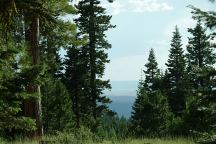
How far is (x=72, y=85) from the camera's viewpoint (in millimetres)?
71750

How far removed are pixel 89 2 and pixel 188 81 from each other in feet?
82.4

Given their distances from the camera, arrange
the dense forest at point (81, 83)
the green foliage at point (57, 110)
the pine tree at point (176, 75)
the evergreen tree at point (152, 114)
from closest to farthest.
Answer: the dense forest at point (81, 83) → the green foliage at point (57, 110) → the evergreen tree at point (152, 114) → the pine tree at point (176, 75)

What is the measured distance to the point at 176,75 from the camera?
83375 millimetres

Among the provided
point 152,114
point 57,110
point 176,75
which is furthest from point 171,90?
point 57,110

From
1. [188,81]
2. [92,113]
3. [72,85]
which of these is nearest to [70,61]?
[72,85]

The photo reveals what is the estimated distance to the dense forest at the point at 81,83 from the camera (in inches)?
362

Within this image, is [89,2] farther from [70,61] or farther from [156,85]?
[156,85]

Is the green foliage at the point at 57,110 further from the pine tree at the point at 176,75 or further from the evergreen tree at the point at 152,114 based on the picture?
A: the pine tree at the point at 176,75

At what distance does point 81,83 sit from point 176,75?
21318 mm

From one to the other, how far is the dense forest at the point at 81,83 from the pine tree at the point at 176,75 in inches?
6.4

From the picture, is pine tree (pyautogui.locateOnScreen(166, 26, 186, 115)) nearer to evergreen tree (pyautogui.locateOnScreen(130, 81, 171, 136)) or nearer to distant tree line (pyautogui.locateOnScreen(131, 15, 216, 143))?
distant tree line (pyautogui.locateOnScreen(131, 15, 216, 143))

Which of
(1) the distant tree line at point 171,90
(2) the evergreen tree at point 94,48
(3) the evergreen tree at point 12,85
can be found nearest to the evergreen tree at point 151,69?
(1) the distant tree line at point 171,90

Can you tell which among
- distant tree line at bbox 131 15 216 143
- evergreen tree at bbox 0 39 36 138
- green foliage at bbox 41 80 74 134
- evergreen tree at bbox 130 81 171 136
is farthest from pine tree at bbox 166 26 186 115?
evergreen tree at bbox 0 39 36 138

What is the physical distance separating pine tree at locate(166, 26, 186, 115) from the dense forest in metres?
0.16
